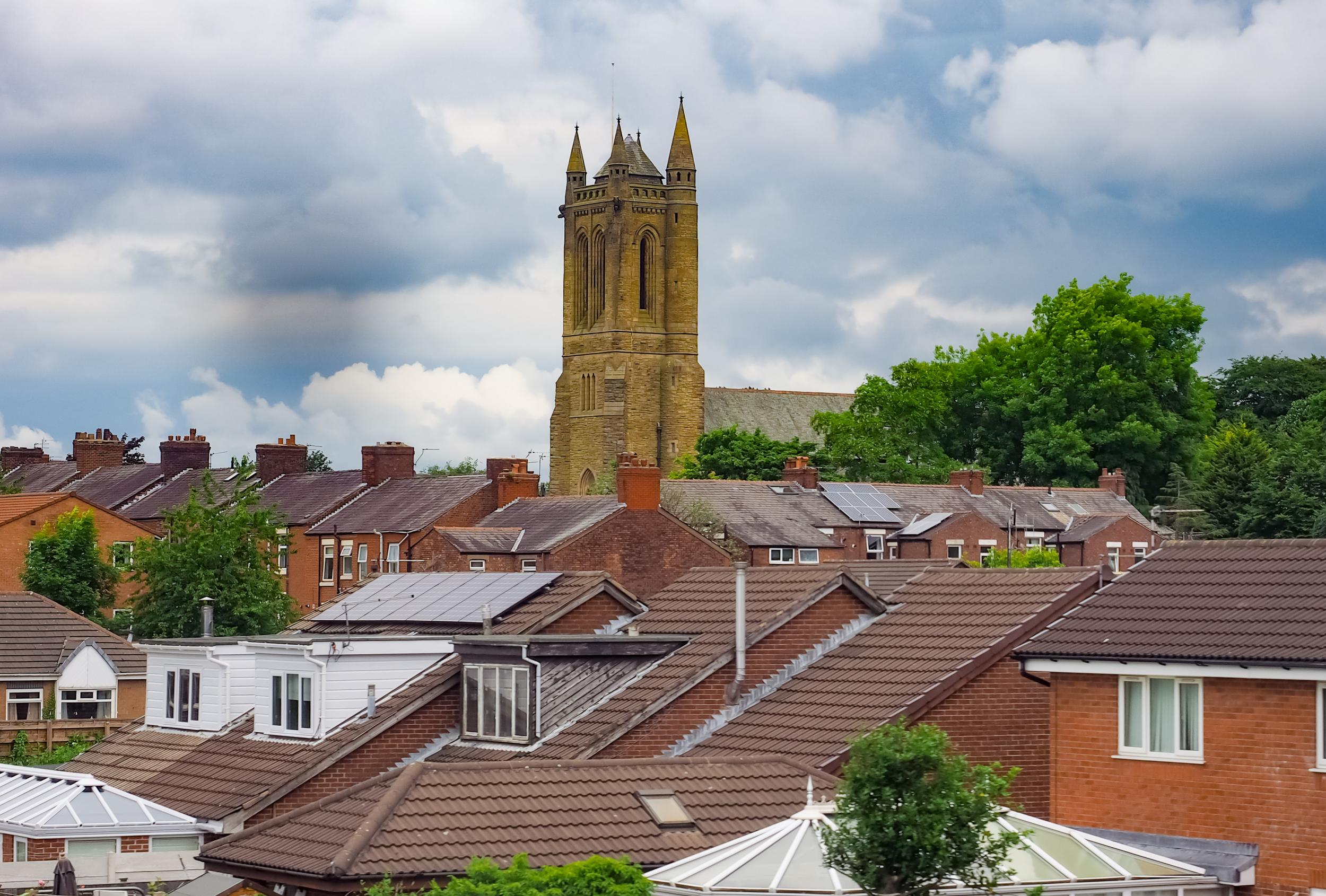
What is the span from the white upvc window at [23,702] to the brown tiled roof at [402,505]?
105 feet

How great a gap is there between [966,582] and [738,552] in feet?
150

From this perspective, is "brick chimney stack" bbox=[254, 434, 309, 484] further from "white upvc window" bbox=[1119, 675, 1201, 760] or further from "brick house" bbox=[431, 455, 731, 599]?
"white upvc window" bbox=[1119, 675, 1201, 760]

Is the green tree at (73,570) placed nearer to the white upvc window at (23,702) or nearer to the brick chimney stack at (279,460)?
the white upvc window at (23,702)

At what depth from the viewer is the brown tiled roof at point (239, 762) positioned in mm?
29578

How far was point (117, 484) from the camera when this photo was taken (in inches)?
4080

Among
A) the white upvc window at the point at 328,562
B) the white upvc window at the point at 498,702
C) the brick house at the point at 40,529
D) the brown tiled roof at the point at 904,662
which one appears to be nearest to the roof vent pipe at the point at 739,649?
the brown tiled roof at the point at 904,662

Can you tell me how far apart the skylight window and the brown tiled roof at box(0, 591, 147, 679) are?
2938cm

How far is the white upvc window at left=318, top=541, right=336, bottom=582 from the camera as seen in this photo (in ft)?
280

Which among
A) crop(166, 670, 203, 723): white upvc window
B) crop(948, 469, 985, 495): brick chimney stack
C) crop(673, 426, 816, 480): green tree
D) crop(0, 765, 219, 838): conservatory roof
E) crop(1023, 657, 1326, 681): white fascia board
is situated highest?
crop(673, 426, 816, 480): green tree

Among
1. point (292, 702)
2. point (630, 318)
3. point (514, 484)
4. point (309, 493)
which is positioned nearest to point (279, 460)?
point (309, 493)

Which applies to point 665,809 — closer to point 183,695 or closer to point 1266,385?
point 183,695

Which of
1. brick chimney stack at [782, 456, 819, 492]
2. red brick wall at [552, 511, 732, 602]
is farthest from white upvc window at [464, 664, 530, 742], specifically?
brick chimney stack at [782, 456, 819, 492]

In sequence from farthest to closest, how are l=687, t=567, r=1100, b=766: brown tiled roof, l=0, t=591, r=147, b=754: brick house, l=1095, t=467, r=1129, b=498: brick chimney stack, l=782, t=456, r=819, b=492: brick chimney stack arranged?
l=1095, t=467, r=1129, b=498: brick chimney stack < l=782, t=456, r=819, b=492: brick chimney stack < l=0, t=591, r=147, b=754: brick house < l=687, t=567, r=1100, b=766: brown tiled roof

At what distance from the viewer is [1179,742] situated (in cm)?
2252
